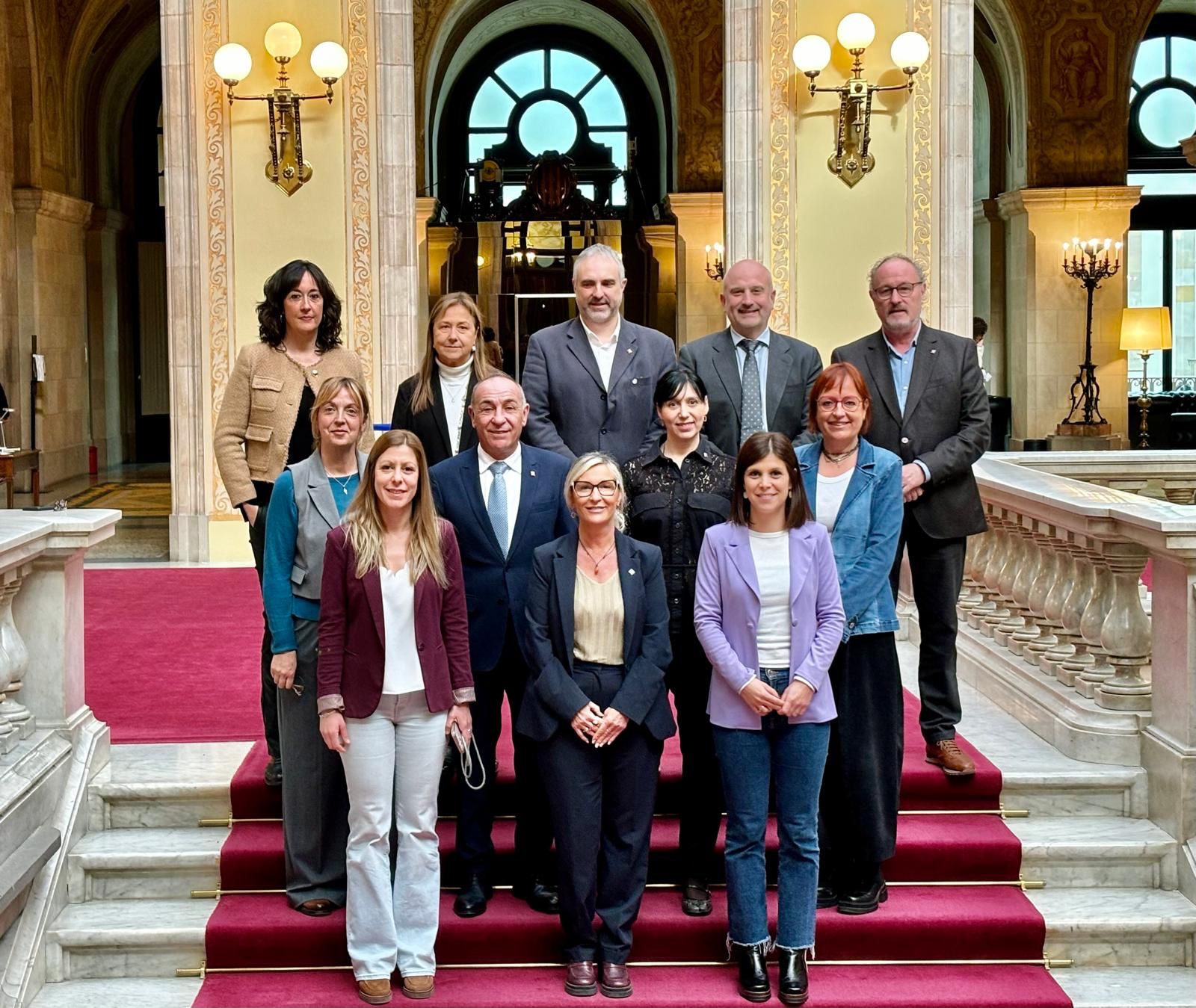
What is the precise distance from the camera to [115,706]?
648 centimetres

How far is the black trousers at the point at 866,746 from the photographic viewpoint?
4723 mm

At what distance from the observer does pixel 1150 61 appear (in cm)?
2106

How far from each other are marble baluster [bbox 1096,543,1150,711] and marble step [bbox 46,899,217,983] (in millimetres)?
3320

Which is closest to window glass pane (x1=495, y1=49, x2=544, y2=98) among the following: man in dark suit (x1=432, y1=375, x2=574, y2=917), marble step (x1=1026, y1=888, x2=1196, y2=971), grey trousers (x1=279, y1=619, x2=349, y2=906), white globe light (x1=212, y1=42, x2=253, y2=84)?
white globe light (x1=212, y1=42, x2=253, y2=84)

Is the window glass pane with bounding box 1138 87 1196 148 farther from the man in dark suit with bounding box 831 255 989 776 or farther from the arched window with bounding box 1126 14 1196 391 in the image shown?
the man in dark suit with bounding box 831 255 989 776

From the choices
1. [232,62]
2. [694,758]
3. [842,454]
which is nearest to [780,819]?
[694,758]

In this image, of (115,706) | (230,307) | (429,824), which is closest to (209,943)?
(429,824)

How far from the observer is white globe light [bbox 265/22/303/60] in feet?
33.6

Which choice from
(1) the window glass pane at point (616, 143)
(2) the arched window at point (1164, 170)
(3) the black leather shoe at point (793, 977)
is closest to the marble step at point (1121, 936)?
(3) the black leather shoe at point (793, 977)

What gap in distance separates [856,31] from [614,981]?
7525mm

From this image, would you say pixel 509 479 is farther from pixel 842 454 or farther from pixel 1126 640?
pixel 1126 640

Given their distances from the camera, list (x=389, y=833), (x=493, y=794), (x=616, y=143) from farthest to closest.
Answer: (x=616, y=143) → (x=493, y=794) → (x=389, y=833)

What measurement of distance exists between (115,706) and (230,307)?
4589 millimetres

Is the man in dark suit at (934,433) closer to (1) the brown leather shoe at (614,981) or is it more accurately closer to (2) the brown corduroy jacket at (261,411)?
(1) the brown leather shoe at (614,981)
